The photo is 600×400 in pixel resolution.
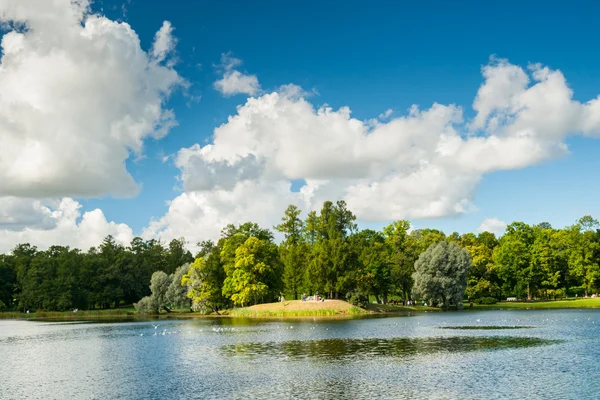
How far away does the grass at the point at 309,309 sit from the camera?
3893 inches

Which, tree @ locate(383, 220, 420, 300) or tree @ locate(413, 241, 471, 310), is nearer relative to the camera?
tree @ locate(413, 241, 471, 310)

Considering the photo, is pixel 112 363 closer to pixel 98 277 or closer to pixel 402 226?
pixel 402 226

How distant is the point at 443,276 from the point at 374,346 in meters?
67.8

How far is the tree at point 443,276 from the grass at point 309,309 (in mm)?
16402

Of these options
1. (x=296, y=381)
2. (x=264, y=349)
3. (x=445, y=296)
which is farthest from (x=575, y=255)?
(x=296, y=381)

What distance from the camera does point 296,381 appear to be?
3275cm

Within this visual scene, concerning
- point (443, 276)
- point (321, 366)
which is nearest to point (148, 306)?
point (443, 276)

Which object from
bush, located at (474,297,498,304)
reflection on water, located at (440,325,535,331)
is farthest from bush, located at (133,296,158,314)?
reflection on water, located at (440,325,535,331)

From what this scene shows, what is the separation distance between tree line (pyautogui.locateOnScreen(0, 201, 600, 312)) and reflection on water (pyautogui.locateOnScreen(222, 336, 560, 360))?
172ft

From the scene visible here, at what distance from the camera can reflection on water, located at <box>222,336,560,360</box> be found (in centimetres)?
4369

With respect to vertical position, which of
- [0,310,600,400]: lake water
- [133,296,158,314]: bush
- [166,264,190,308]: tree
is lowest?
[0,310,600,400]: lake water

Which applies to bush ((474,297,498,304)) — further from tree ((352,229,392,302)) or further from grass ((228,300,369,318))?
grass ((228,300,369,318))

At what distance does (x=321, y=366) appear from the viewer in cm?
3819

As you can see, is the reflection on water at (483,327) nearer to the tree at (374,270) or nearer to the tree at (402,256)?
the tree at (374,270)
